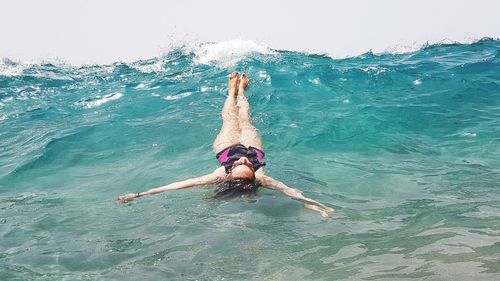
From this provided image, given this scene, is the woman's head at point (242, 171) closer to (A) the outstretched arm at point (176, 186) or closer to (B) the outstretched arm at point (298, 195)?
(B) the outstretched arm at point (298, 195)

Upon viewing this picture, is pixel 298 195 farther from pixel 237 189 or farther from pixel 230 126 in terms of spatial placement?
pixel 230 126

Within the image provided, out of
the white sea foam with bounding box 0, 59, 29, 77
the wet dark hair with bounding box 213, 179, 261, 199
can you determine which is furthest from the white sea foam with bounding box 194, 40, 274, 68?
the wet dark hair with bounding box 213, 179, 261, 199

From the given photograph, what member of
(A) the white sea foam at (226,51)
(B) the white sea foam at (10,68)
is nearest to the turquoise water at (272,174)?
(A) the white sea foam at (226,51)

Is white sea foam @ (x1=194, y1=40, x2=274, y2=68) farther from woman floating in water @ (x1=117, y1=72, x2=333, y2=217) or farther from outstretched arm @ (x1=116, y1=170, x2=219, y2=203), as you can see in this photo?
outstretched arm @ (x1=116, y1=170, x2=219, y2=203)

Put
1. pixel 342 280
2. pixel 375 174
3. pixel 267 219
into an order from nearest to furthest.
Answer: pixel 342 280, pixel 267 219, pixel 375 174

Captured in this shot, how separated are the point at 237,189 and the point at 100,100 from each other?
9865 millimetres

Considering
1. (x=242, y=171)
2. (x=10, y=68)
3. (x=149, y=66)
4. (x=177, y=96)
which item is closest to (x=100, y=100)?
(x=177, y=96)

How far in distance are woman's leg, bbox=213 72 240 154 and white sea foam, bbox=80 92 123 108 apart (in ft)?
20.9

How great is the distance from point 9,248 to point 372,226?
4593 millimetres

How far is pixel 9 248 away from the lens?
527 centimetres

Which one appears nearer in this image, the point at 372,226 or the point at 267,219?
the point at 372,226

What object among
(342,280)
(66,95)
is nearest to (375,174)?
(342,280)

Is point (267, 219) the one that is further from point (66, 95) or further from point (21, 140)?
point (66, 95)

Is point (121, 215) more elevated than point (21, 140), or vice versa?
point (21, 140)
